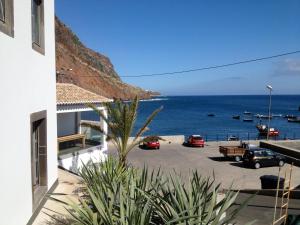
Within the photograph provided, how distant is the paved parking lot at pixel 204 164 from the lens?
2473cm

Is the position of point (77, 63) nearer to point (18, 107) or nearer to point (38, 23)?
point (38, 23)

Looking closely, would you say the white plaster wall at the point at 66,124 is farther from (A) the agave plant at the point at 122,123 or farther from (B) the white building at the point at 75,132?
(A) the agave plant at the point at 122,123

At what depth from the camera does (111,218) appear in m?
6.09

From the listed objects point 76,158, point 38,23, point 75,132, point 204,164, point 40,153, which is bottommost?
point 204,164

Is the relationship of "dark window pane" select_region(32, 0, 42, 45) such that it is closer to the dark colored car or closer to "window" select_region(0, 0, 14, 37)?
"window" select_region(0, 0, 14, 37)

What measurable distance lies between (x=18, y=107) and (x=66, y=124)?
38.5ft

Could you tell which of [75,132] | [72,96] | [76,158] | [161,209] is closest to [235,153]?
[75,132]

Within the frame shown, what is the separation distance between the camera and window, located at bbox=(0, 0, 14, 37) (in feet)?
24.5

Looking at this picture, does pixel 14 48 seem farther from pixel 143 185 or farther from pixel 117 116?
pixel 117 116

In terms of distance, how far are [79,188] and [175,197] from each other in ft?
26.5

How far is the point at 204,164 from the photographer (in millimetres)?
30391

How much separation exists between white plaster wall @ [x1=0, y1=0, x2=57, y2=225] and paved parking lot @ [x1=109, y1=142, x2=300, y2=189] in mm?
13363

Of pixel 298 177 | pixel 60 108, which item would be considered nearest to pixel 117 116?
pixel 60 108

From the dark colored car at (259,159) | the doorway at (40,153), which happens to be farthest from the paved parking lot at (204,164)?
the doorway at (40,153)
